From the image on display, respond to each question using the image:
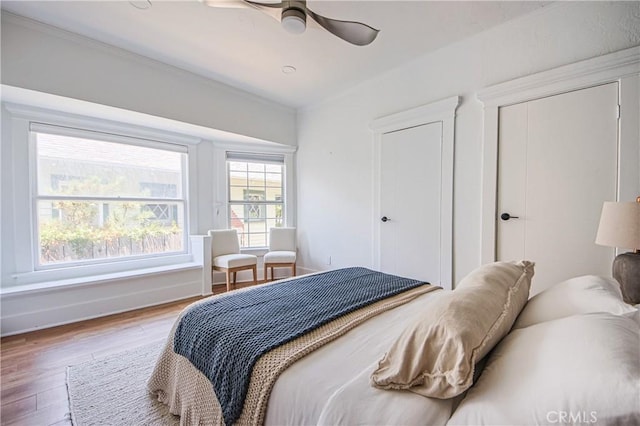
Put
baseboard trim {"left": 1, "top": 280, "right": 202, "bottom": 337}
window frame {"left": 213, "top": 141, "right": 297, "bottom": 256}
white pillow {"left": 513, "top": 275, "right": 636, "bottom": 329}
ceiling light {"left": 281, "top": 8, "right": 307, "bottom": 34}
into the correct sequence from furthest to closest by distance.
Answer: window frame {"left": 213, "top": 141, "right": 297, "bottom": 256} < baseboard trim {"left": 1, "top": 280, "right": 202, "bottom": 337} < ceiling light {"left": 281, "top": 8, "right": 307, "bottom": 34} < white pillow {"left": 513, "top": 275, "right": 636, "bottom": 329}

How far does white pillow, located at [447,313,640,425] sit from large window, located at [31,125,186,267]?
3.83 metres

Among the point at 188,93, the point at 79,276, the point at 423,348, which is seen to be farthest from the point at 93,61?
the point at 423,348

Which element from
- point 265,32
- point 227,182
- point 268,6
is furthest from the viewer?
point 227,182

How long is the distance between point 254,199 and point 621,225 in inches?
159

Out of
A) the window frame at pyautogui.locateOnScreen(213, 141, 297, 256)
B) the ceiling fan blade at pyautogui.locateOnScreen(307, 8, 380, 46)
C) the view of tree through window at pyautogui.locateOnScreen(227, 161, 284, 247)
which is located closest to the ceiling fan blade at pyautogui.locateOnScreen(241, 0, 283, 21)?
the ceiling fan blade at pyautogui.locateOnScreen(307, 8, 380, 46)

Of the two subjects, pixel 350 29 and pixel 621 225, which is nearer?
pixel 621 225

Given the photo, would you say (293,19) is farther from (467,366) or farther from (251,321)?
(467,366)

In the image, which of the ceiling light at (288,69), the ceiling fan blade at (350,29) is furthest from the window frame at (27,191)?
the ceiling fan blade at (350,29)

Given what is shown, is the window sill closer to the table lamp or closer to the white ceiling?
the white ceiling

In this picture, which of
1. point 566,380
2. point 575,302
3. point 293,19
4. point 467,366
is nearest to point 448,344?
point 467,366

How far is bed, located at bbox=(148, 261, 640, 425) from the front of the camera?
0.58 m

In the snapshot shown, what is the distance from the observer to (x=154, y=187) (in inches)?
143

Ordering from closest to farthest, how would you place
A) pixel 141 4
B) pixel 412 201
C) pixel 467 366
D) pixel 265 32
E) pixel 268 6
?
1. pixel 467 366
2. pixel 268 6
3. pixel 141 4
4. pixel 265 32
5. pixel 412 201

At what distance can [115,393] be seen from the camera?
1.71 m
